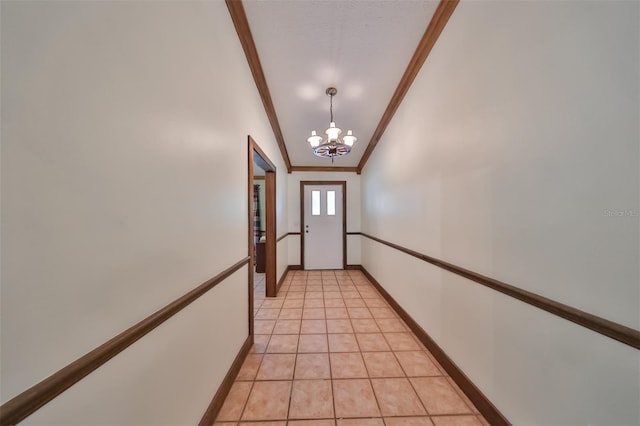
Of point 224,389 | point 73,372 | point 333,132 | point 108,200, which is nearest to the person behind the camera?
point 73,372

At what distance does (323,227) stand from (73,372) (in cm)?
450

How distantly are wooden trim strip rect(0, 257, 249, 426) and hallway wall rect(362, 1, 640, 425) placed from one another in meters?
1.62

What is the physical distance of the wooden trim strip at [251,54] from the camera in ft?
5.08

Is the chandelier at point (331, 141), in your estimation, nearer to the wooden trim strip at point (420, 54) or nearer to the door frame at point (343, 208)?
the wooden trim strip at point (420, 54)

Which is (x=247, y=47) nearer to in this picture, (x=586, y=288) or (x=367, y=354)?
(x=586, y=288)

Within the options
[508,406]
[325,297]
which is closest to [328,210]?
[325,297]

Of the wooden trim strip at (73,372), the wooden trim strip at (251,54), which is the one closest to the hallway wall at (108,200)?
the wooden trim strip at (73,372)

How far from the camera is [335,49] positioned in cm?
190

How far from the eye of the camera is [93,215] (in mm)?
631

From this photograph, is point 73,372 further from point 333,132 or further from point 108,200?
point 333,132

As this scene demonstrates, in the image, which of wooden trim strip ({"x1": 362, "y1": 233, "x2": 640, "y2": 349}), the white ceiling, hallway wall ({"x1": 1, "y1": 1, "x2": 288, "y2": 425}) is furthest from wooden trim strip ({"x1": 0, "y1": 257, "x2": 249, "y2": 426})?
the white ceiling

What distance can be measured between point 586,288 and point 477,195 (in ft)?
2.19

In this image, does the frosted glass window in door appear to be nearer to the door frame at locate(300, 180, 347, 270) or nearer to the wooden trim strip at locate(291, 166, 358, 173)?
the door frame at locate(300, 180, 347, 270)

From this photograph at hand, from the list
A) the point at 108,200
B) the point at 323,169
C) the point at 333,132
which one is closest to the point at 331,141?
the point at 333,132
